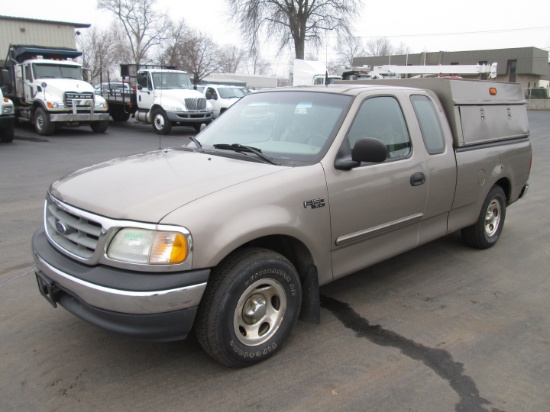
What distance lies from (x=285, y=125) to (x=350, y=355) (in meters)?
1.84

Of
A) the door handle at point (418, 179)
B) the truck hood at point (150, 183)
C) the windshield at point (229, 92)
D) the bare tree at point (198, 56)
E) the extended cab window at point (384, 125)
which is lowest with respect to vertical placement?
the door handle at point (418, 179)

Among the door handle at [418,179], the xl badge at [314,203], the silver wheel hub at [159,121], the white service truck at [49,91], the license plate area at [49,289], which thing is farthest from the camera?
the silver wheel hub at [159,121]

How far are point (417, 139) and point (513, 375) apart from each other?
205cm

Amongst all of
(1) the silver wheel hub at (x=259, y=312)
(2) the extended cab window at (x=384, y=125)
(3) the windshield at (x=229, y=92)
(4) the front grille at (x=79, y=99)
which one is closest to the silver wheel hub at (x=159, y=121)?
(4) the front grille at (x=79, y=99)

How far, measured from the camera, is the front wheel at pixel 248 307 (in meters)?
2.78

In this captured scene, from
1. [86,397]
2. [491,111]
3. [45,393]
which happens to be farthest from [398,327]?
[491,111]

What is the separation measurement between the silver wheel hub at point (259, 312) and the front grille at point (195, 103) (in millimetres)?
15591

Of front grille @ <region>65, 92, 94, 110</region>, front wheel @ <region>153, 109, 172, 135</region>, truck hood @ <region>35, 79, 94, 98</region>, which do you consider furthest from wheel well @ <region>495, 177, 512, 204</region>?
truck hood @ <region>35, 79, 94, 98</region>

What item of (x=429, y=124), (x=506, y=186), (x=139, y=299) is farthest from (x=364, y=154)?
(x=506, y=186)

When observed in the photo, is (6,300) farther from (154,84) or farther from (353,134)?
(154,84)

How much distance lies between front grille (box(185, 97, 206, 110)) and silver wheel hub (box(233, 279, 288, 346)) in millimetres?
15591

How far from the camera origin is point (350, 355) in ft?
10.5

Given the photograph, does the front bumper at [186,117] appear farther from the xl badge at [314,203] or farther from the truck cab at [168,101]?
the xl badge at [314,203]

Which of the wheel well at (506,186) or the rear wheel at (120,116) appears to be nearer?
the wheel well at (506,186)
